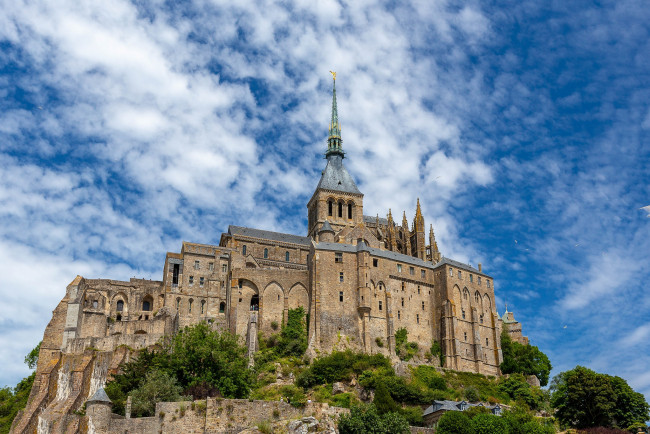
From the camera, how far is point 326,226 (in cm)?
8944

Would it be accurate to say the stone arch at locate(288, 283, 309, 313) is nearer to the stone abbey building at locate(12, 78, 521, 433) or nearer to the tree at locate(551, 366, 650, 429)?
the stone abbey building at locate(12, 78, 521, 433)

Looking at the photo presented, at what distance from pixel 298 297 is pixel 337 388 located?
16837mm

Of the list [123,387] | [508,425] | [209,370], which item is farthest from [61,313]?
[508,425]

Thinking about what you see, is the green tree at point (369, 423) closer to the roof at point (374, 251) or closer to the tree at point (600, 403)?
the tree at point (600, 403)

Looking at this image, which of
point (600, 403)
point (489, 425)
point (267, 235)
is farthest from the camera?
point (267, 235)

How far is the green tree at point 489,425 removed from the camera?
177 feet

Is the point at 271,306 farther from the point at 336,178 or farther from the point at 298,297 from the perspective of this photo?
the point at 336,178

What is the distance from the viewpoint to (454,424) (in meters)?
54.4

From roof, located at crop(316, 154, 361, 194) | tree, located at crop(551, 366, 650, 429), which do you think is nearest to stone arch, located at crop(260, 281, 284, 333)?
roof, located at crop(316, 154, 361, 194)

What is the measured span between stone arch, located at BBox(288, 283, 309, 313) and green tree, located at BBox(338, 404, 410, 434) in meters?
31.0

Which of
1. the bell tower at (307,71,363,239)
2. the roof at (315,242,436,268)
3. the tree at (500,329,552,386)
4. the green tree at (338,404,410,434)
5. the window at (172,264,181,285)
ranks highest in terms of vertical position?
the bell tower at (307,71,363,239)

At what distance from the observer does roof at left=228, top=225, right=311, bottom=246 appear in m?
93.1

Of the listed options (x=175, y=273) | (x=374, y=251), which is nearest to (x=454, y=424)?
(x=374, y=251)


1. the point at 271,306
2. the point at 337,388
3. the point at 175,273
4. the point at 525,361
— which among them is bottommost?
the point at 337,388
